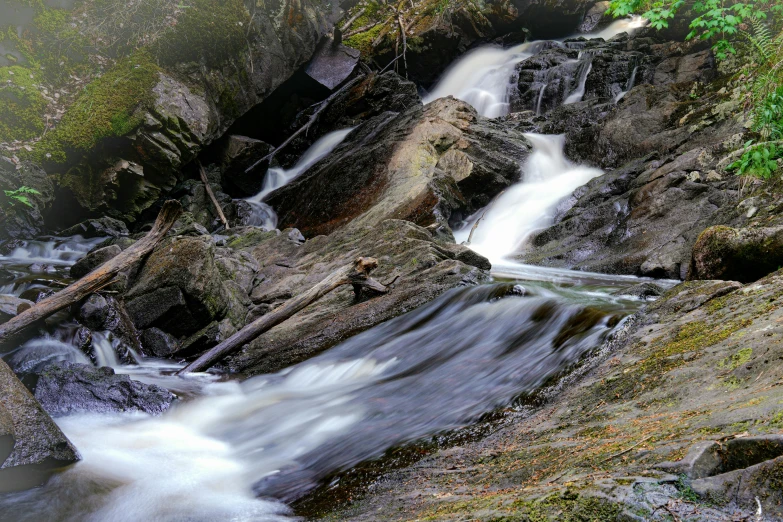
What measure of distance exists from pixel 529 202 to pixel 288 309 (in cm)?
723

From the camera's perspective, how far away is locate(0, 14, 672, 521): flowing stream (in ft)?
11.0

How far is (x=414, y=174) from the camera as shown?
11.7 meters

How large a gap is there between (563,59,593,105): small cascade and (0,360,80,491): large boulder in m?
15.2

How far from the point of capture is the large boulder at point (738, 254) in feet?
13.7

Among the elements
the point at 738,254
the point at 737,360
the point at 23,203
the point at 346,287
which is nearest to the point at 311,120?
the point at 23,203

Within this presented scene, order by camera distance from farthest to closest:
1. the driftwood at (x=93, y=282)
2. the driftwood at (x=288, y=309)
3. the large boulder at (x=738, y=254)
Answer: the driftwood at (x=288, y=309)
the driftwood at (x=93, y=282)
the large boulder at (x=738, y=254)

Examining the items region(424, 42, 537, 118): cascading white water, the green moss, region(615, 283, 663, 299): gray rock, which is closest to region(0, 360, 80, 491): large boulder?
the green moss

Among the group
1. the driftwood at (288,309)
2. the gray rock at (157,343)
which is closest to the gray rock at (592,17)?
the driftwood at (288,309)

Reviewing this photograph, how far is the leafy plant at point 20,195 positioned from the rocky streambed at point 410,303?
0.79 feet

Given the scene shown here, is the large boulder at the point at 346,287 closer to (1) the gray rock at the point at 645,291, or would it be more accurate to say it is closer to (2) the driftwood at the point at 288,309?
(2) the driftwood at the point at 288,309

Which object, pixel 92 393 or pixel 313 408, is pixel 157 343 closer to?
pixel 92 393

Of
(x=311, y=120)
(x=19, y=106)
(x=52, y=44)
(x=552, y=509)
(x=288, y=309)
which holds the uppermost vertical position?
(x=52, y=44)

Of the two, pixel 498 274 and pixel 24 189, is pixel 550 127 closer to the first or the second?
pixel 498 274

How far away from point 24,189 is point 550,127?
12.7 m
